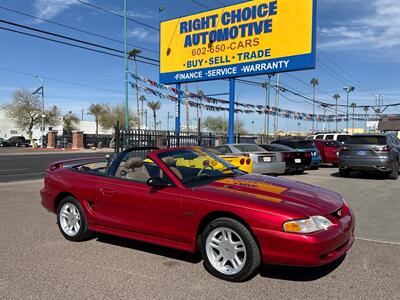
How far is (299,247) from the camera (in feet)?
12.9

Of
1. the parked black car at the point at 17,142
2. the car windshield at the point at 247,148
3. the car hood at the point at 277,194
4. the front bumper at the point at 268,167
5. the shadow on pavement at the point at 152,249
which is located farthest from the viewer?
the parked black car at the point at 17,142

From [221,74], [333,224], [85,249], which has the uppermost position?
[221,74]

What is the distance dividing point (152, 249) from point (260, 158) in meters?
8.07

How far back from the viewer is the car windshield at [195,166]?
517cm

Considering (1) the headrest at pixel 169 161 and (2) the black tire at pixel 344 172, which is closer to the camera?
(1) the headrest at pixel 169 161

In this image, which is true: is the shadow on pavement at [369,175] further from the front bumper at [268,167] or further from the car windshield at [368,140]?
the front bumper at [268,167]

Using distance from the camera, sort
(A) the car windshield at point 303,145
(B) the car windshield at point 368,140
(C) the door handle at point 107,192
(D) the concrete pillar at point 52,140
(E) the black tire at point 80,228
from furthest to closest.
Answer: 1. (D) the concrete pillar at point 52,140
2. (A) the car windshield at point 303,145
3. (B) the car windshield at point 368,140
4. (E) the black tire at point 80,228
5. (C) the door handle at point 107,192

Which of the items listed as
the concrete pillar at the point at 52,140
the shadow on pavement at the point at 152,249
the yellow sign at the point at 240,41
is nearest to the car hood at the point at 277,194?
the shadow on pavement at the point at 152,249

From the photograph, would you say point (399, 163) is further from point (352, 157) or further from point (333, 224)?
point (333, 224)

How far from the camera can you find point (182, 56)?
1877 centimetres

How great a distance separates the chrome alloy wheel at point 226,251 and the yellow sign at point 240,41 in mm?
12108

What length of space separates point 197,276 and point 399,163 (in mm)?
12889

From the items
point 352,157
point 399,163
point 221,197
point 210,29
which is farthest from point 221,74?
point 221,197

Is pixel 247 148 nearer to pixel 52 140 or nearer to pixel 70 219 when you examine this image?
pixel 70 219
